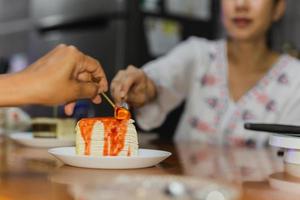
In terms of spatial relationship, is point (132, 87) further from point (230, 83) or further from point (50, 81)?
point (50, 81)

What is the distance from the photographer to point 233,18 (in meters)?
1.91

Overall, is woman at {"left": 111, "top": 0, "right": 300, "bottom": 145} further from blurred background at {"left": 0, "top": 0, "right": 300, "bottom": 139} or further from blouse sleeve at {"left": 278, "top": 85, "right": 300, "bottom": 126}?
blurred background at {"left": 0, "top": 0, "right": 300, "bottom": 139}

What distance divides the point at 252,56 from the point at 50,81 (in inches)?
50.0

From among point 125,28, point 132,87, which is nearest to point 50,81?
point 132,87

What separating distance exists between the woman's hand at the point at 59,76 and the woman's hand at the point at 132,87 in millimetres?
323

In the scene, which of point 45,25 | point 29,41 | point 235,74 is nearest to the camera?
point 235,74

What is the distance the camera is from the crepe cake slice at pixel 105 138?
38.2 inches

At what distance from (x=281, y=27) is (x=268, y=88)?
3.73ft

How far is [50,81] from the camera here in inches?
33.6

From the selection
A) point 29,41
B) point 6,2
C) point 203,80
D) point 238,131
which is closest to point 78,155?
point 238,131

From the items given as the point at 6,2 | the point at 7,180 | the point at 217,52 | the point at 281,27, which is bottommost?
the point at 7,180

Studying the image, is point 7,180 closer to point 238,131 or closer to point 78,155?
point 78,155

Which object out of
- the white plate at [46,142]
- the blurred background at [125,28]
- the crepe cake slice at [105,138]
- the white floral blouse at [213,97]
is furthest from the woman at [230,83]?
the crepe cake slice at [105,138]

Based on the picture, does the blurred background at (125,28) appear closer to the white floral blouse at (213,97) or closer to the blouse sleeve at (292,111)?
the white floral blouse at (213,97)
